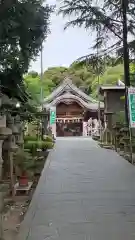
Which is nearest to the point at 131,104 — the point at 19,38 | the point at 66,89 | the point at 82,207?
the point at 19,38

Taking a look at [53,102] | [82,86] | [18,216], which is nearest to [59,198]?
[18,216]

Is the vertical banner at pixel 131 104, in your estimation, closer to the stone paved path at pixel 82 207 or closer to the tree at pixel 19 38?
the stone paved path at pixel 82 207

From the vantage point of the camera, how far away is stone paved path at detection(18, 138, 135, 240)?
551 centimetres

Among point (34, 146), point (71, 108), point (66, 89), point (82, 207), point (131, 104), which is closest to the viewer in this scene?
point (82, 207)

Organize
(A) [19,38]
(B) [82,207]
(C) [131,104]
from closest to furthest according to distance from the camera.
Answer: (B) [82,207] < (A) [19,38] < (C) [131,104]

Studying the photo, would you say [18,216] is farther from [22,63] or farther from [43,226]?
[22,63]

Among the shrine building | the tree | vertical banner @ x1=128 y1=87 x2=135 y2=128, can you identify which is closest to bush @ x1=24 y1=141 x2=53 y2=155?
vertical banner @ x1=128 y1=87 x2=135 y2=128

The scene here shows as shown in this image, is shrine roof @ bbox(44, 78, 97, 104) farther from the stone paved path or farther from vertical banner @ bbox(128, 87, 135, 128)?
the stone paved path

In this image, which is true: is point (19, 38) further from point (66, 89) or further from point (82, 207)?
point (66, 89)

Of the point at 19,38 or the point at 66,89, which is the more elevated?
the point at 66,89

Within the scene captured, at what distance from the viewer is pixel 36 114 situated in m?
11.7

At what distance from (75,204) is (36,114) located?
15.6 feet

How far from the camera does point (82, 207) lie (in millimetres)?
7141

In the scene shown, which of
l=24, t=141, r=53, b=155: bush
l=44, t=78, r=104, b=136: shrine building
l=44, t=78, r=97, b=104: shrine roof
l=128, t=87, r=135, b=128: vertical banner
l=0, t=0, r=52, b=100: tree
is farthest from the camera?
l=44, t=78, r=97, b=104: shrine roof
